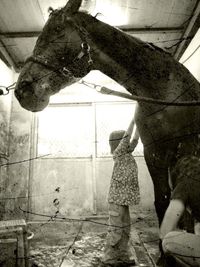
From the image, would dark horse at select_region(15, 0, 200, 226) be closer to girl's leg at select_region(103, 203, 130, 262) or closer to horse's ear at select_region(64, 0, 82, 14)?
horse's ear at select_region(64, 0, 82, 14)

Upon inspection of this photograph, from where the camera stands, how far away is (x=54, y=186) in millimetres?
7086

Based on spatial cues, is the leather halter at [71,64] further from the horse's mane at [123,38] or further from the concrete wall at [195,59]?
the concrete wall at [195,59]

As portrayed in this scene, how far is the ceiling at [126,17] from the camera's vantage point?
481cm

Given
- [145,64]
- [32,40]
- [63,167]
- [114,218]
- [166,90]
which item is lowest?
[114,218]

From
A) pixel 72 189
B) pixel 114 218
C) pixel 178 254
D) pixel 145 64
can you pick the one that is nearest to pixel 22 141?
pixel 72 189

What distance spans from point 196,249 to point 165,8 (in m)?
4.54

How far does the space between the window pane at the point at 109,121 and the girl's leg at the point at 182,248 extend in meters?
5.53

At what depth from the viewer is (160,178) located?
101 inches

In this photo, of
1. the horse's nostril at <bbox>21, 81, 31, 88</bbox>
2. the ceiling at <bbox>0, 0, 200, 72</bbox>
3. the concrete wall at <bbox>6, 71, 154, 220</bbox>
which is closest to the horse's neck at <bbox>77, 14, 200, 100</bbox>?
the horse's nostril at <bbox>21, 81, 31, 88</bbox>

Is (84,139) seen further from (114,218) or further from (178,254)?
(178,254)

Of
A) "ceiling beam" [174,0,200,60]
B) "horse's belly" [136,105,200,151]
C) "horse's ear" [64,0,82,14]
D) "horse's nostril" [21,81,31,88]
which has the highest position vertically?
"ceiling beam" [174,0,200,60]

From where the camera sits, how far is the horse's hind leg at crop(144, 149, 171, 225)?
2.51 m

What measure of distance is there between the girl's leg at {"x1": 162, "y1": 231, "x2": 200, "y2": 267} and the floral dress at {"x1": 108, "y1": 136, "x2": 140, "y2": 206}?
6.20 feet

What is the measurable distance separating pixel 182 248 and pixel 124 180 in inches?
80.6
